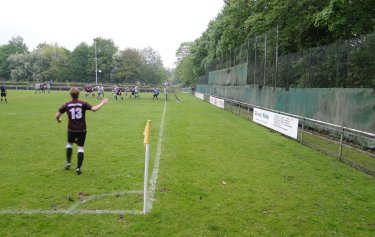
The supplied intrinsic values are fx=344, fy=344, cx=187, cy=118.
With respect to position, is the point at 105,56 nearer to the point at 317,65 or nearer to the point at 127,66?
the point at 127,66

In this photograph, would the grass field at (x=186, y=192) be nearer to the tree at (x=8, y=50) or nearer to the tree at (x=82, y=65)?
the tree at (x=82, y=65)

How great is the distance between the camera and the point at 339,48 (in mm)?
13117

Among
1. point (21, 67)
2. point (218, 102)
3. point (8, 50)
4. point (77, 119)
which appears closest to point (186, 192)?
point (77, 119)

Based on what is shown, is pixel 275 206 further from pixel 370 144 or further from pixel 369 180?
pixel 370 144

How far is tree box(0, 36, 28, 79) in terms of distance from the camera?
112m

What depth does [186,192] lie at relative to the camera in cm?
641

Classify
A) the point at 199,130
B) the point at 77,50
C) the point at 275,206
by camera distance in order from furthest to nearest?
the point at 77,50 < the point at 199,130 < the point at 275,206

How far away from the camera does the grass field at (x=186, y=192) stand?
493 cm

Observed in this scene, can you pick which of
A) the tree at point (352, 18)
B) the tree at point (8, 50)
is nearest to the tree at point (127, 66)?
the tree at point (8, 50)

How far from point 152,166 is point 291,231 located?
13.9 feet

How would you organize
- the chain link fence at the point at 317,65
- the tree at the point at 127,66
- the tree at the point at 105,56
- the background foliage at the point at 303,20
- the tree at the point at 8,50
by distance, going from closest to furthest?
the chain link fence at the point at 317,65 → the background foliage at the point at 303,20 → the tree at the point at 127,66 → the tree at the point at 105,56 → the tree at the point at 8,50

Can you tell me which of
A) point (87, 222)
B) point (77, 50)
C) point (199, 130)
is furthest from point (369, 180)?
point (77, 50)

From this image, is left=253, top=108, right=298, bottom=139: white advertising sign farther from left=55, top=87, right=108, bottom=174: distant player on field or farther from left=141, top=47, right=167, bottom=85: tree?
left=141, top=47, right=167, bottom=85: tree

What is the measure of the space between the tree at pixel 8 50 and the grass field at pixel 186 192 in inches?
4508
